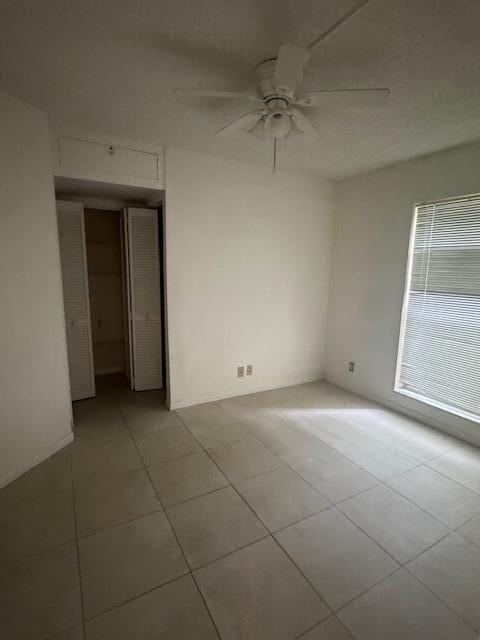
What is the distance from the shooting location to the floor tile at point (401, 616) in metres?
1.33

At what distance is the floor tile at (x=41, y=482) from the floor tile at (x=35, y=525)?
0.21ft

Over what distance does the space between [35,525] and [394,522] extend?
2.15 metres

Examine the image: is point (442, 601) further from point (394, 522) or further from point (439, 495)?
point (439, 495)

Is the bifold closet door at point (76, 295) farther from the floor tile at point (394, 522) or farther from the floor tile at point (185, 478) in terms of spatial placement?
the floor tile at point (394, 522)

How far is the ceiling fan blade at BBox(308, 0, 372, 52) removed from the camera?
4.29 ft

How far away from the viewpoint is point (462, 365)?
9.48ft

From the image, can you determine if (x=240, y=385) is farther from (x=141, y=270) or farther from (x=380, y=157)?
(x=380, y=157)

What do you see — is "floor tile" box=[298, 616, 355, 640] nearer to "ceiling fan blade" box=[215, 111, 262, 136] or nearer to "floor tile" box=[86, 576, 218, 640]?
"floor tile" box=[86, 576, 218, 640]

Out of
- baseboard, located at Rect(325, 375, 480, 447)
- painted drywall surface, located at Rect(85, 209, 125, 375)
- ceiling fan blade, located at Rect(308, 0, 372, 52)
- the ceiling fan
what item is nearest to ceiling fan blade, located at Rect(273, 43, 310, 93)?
the ceiling fan

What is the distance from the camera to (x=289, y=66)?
1.42m

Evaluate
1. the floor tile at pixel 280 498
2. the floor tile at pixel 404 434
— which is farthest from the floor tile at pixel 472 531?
the floor tile at pixel 280 498

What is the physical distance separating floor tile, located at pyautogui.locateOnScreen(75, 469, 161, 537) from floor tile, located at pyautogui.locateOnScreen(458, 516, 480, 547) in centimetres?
185

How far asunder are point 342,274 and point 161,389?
2717 mm

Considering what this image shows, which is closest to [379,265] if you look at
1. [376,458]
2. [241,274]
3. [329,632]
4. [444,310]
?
[444,310]
